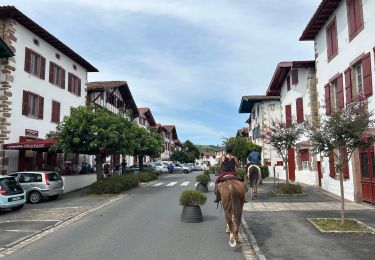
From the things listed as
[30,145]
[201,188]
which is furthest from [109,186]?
[201,188]

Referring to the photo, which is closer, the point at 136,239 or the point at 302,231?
the point at 136,239

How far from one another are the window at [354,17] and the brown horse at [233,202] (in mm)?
9977

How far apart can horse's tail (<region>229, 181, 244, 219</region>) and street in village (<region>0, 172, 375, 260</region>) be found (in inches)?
29.7

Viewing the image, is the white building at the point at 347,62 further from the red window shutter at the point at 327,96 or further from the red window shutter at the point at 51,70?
the red window shutter at the point at 51,70

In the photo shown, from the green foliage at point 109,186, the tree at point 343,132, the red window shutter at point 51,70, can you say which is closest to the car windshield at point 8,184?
the green foliage at point 109,186

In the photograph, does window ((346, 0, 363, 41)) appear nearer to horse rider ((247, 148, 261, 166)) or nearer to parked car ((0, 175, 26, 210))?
horse rider ((247, 148, 261, 166))

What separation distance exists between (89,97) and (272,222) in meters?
29.4

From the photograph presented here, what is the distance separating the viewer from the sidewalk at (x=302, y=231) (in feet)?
25.4

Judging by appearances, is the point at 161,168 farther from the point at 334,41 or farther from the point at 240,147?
the point at 334,41

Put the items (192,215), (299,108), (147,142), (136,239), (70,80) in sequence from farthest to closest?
(147,142) < (70,80) < (299,108) < (192,215) < (136,239)

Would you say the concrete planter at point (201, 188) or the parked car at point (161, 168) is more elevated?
the parked car at point (161, 168)

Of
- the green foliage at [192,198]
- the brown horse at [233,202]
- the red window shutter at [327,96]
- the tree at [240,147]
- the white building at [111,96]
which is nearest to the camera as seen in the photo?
the brown horse at [233,202]

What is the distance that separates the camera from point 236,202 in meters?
8.54

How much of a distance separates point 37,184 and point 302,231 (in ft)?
43.8
